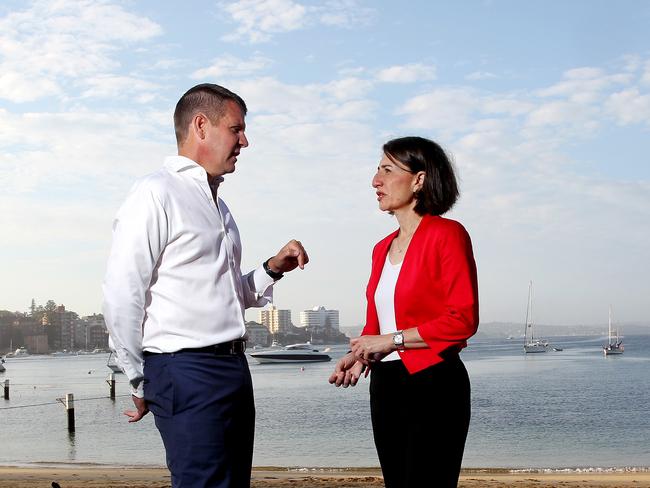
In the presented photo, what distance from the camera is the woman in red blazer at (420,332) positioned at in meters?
2.94

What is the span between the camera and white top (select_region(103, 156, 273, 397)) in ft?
8.83

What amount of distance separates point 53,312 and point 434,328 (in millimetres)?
194809

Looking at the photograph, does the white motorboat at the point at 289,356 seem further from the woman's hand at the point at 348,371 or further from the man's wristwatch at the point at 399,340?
the man's wristwatch at the point at 399,340

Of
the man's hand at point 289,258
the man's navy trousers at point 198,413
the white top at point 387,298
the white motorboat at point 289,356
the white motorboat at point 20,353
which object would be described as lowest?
the white motorboat at point 20,353

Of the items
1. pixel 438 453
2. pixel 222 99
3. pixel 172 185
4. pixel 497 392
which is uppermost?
pixel 222 99

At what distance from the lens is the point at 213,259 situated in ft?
9.27

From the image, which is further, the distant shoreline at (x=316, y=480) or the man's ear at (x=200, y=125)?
the distant shoreline at (x=316, y=480)

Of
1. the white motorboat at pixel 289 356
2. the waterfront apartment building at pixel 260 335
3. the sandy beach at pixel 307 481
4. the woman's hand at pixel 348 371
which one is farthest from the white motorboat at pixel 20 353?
the woman's hand at pixel 348 371

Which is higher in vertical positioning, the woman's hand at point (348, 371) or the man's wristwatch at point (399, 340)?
the man's wristwatch at point (399, 340)

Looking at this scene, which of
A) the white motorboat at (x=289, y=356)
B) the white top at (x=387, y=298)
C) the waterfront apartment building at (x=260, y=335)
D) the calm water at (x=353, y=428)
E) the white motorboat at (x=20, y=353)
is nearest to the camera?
the white top at (x=387, y=298)

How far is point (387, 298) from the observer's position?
318 centimetres

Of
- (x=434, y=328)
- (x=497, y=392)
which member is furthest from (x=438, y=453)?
(x=497, y=392)

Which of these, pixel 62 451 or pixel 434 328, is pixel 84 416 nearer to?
pixel 62 451

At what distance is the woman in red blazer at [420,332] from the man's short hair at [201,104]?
696 mm
